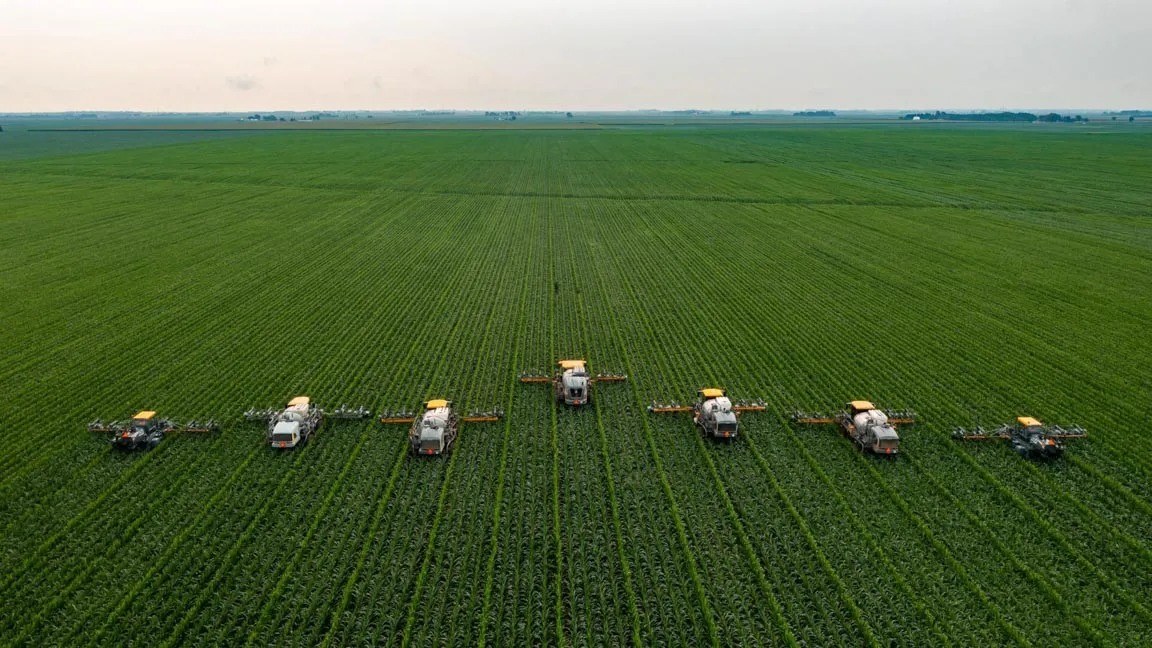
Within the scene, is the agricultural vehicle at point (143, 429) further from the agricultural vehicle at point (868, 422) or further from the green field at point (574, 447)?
the agricultural vehicle at point (868, 422)

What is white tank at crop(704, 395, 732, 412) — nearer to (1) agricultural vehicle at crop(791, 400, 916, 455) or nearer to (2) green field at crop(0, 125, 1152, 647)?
(2) green field at crop(0, 125, 1152, 647)

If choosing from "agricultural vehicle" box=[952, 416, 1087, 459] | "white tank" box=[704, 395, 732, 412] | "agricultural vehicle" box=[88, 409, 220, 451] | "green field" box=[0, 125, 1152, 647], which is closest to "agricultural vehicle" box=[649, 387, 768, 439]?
"white tank" box=[704, 395, 732, 412]

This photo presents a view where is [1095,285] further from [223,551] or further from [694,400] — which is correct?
[223,551]

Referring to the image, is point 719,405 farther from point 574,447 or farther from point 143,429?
point 143,429

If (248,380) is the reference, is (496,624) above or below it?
below

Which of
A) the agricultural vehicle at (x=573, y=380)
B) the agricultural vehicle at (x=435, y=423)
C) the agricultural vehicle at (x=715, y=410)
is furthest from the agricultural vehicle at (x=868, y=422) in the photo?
the agricultural vehicle at (x=435, y=423)

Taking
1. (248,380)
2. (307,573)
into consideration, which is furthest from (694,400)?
(248,380)
